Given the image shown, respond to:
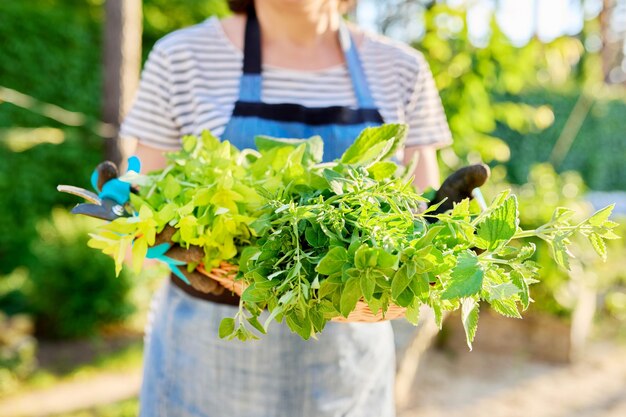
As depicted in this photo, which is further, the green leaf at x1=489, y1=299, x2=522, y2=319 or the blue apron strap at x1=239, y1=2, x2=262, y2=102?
the blue apron strap at x1=239, y1=2, x2=262, y2=102

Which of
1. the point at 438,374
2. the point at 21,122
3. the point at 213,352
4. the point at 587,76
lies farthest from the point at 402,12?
the point at 213,352

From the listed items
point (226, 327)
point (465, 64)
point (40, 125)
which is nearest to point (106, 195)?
point (226, 327)

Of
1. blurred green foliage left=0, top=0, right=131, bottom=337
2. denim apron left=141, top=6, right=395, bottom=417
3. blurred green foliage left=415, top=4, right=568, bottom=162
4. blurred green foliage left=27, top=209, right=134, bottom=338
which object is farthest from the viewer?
blurred green foliage left=0, top=0, right=131, bottom=337

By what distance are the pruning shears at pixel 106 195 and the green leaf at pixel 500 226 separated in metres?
0.54

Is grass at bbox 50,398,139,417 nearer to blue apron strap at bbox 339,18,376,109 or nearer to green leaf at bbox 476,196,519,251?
blue apron strap at bbox 339,18,376,109

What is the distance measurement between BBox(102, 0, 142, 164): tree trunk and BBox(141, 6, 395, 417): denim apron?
102 inches

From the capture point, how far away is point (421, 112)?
1.45m

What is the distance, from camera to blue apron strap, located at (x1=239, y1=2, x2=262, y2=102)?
133 centimetres

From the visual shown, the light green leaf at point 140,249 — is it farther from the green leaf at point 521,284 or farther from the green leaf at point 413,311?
the green leaf at point 521,284

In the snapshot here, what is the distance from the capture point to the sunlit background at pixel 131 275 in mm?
3031

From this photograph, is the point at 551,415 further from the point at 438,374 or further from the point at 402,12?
the point at 402,12

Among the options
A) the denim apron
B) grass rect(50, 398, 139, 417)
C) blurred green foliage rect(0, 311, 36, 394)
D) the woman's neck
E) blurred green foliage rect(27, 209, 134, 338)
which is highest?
the woman's neck

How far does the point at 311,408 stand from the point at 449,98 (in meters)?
2.05

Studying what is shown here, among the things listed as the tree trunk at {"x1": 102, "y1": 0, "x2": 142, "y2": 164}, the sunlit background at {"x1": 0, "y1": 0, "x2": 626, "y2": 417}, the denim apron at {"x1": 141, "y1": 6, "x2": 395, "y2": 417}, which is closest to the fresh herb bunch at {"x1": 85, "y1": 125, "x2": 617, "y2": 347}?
the denim apron at {"x1": 141, "y1": 6, "x2": 395, "y2": 417}
